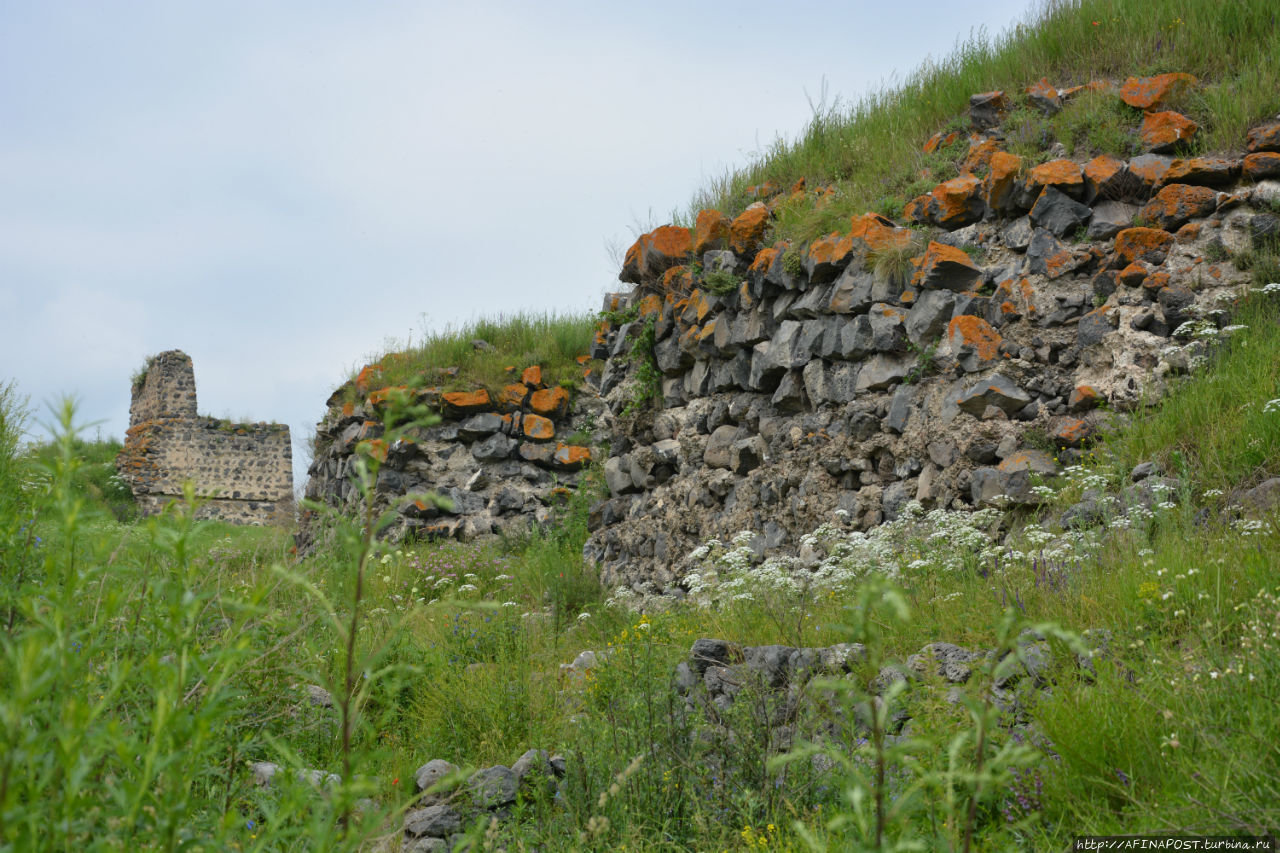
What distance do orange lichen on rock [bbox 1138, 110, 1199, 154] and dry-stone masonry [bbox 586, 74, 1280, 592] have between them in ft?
0.05

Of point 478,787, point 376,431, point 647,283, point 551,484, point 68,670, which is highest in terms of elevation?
point 647,283

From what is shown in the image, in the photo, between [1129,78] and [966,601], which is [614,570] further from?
[1129,78]

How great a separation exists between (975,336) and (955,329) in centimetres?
16

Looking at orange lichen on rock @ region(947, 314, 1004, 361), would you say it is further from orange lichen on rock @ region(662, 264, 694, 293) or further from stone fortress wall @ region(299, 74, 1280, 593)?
orange lichen on rock @ region(662, 264, 694, 293)

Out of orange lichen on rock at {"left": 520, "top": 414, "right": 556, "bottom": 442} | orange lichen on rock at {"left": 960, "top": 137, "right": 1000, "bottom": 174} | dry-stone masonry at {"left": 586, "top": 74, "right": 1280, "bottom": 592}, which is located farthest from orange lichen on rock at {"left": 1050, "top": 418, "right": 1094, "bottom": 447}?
orange lichen on rock at {"left": 520, "top": 414, "right": 556, "bottom": 442}

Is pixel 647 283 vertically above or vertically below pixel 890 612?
above

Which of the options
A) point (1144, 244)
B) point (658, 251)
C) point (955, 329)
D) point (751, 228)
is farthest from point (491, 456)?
point (1144, 244)

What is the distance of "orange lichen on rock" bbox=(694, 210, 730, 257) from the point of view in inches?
321

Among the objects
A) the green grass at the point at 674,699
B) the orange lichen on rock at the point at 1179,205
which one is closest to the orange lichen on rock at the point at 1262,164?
the orange lichen on rock at the point at 1179,205

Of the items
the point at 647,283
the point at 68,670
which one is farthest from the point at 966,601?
the point at 647,283

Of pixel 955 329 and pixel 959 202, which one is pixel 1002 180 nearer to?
pixel 959 202

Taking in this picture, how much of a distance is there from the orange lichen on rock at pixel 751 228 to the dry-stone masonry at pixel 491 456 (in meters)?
3.52

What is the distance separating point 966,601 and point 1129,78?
188 inches

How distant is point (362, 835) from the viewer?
4.22 feet
